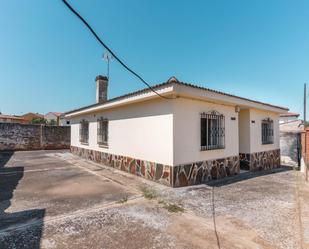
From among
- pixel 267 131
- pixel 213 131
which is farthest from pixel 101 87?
pixel 267 131

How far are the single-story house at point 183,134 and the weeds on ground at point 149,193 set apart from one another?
2.41ft

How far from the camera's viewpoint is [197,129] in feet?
21.3

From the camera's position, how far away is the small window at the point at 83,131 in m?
12.0

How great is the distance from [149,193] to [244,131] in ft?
19.7

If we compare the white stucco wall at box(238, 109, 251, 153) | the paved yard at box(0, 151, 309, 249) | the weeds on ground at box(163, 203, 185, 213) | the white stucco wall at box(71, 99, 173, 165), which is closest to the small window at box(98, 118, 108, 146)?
the white stucco wall at box(71, 99, 173, 165)

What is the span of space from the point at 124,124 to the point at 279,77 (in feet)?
33.5

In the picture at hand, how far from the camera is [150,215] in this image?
3838 mm

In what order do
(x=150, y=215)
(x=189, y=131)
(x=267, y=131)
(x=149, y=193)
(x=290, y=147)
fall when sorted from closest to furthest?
(x=150, y=215) < (x=149, y=193) < (x=189, y=131) < (x=267, y=131) < (x=290, y=147)

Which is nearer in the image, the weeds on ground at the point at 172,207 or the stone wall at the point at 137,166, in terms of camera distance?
the weeds on ground at the point at 172,207

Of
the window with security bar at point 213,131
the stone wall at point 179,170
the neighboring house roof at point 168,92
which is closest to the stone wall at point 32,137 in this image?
the neighboring house roof at point 168,92

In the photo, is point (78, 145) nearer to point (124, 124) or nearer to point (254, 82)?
point (124, 124)

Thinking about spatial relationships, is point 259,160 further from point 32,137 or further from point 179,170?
point 32,137

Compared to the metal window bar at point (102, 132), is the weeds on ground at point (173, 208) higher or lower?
lower

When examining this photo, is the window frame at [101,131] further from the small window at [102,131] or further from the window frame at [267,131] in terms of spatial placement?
the window frame at [267,131]
